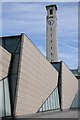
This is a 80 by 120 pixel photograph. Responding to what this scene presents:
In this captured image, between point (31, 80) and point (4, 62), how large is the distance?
6020 millimetres

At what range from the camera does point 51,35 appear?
347ft

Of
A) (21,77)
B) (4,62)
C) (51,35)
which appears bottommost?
(21,77)

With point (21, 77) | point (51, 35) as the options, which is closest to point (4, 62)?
point (21, 77)

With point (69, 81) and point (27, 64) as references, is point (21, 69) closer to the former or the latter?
point (27, 64)

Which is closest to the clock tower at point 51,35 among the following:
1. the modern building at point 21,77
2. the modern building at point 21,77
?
the modern building at point 21,77

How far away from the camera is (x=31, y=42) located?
29.5 metres

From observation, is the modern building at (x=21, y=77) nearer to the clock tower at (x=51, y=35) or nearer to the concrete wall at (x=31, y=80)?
the concrete wall at (x=31, y=80)

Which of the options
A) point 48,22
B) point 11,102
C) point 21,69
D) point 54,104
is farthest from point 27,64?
point 48,22

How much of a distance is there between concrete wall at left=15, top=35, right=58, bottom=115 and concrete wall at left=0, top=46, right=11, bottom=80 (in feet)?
4.10

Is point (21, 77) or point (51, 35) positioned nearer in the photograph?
point (21, 77)

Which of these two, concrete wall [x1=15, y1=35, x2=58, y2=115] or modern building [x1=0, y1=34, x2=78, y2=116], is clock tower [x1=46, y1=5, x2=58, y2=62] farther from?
modern building [x1=0, y1=34, x2=78, y2=116]

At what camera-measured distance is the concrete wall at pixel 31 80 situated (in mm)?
26844

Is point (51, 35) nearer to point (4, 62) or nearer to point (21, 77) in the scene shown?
point (21, 77)

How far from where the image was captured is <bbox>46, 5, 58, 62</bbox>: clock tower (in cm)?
10176
